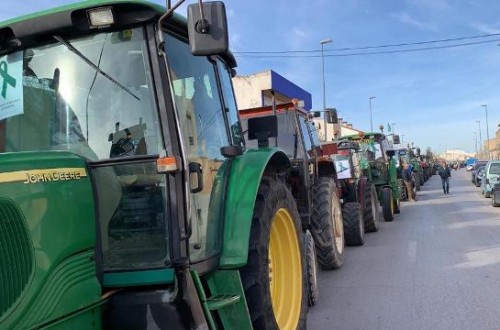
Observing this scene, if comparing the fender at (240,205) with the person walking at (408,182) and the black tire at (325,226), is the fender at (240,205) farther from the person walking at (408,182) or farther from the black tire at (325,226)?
the person walking at (408,182)

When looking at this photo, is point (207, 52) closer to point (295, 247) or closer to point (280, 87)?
point (295, 247)

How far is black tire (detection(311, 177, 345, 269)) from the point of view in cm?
686

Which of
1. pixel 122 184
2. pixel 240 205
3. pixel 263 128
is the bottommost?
pixel 240 205

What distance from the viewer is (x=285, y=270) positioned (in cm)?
429

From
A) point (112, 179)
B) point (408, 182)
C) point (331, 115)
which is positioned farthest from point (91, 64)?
point (408, 182)

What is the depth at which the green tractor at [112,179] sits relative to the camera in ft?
7.81

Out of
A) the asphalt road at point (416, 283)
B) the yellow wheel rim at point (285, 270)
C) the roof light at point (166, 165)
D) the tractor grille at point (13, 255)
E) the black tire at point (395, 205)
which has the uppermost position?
the roof light at point (166, 165)

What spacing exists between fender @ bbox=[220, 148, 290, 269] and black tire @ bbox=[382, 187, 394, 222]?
956 centimetres

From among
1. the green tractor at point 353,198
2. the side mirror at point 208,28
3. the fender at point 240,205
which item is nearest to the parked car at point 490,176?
the green tractor at point 353,198

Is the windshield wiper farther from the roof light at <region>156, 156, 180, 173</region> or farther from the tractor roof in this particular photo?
the tractor roof

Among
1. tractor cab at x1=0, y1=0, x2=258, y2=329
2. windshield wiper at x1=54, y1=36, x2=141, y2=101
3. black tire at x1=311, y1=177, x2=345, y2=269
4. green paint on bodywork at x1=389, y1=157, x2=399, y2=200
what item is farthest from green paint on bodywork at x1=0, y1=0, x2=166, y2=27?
green paint on bodywork at x1=389, y1=157, x2=399, y2=200

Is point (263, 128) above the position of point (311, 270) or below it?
above

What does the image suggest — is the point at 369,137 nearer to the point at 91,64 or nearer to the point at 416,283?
the point at 416,283

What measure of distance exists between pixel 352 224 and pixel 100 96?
6.81 m
